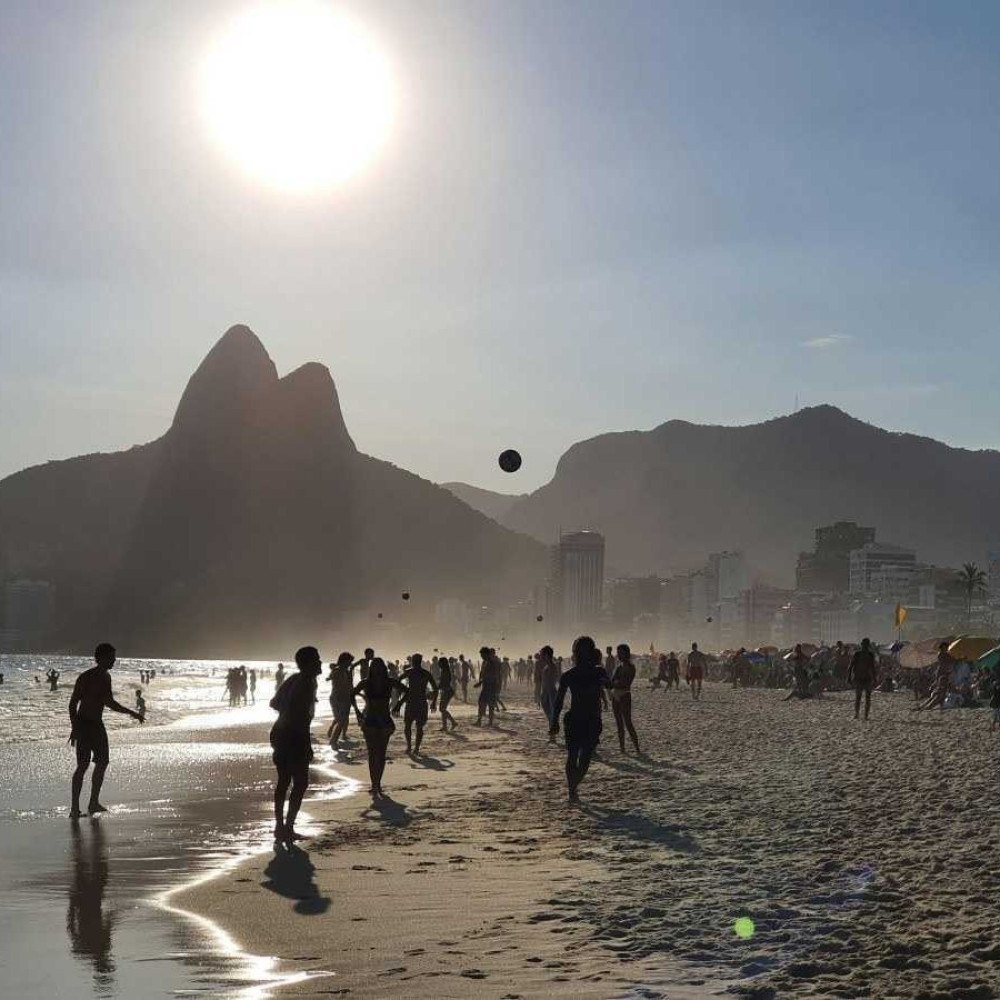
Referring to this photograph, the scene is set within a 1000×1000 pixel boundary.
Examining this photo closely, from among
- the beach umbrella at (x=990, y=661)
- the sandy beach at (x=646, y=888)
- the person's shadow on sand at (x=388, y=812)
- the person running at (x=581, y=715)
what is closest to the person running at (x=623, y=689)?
the sandy beach at (x=646, y=888)

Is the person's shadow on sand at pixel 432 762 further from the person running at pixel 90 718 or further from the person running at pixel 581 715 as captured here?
the person running at pixel 90 718

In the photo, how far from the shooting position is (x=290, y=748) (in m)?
11.9

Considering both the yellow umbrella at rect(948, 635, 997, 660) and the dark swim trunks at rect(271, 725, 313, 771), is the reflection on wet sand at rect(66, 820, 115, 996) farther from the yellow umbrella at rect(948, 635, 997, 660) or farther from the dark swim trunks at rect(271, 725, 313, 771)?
the yellow umbrella at rect(948, 635, 997, 660)

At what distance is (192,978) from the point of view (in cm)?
660

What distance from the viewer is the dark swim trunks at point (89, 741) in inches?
524

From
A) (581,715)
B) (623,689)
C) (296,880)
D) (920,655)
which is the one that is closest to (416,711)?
(623,689)

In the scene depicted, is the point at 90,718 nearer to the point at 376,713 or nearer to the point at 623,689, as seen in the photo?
the point at 376,713

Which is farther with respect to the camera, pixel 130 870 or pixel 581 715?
pixel 581 715

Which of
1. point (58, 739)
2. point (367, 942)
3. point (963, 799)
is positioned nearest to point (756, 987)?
point (367, 942)

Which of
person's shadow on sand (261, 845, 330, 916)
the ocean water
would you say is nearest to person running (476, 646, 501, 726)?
the ocean water

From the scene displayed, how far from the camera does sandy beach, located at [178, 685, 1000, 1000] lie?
6.44 meters

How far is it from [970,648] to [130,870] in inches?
1460

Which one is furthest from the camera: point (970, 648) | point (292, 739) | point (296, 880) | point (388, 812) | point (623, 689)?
point (970, 648)

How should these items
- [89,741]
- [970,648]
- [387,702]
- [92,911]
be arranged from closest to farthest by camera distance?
[92,911], [89,741], [387,702], [970,648]
